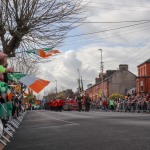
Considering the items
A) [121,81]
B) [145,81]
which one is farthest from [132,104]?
[121,81]

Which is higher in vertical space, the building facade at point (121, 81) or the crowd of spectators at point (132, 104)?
the building facade at point (121, 81)

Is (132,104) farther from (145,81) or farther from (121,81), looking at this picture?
(121,81)

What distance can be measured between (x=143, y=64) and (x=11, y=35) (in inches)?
2973

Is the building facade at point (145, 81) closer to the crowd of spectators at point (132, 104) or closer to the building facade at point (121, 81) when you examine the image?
the building facade at point (121, 81)

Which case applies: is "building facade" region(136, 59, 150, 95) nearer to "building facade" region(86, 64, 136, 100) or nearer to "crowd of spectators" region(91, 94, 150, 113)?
"building facade" region(86, 64, 136, 100)

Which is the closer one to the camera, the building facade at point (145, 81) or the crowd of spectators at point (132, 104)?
the crowd of spectators at point (132, 104)

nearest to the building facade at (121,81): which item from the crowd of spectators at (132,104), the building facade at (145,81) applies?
the building facade at (145,81)

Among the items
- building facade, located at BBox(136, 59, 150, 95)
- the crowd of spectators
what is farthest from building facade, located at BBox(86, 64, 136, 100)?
the crowd of spectators

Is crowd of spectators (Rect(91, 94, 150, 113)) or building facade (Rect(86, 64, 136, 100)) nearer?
crowd of spectators (Rect(91, 94, 150, 113))

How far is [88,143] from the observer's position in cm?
783

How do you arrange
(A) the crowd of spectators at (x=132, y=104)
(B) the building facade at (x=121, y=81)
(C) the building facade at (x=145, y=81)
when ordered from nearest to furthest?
(A) the crowd of spectators at (x=132, y=104), (C) the building facade at (x=145, y=81), (B) the building facade at (x=121, y=81)

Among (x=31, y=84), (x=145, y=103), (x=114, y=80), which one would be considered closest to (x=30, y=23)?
(x=31, y=84)

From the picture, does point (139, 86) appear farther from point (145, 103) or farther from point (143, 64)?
point (145, 103)

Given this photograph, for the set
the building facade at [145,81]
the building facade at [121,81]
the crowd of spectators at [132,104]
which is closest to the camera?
the crowd of spectators at [132,104]
